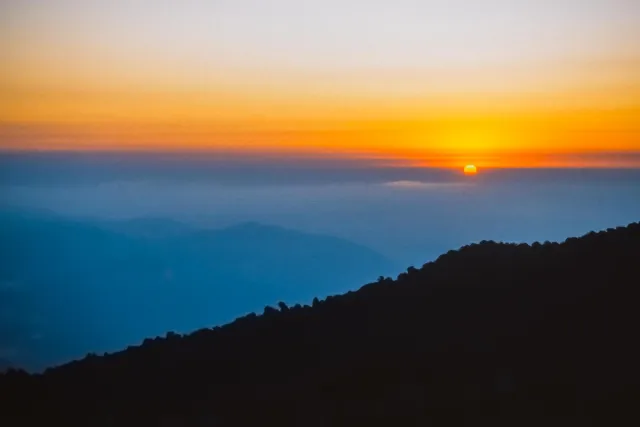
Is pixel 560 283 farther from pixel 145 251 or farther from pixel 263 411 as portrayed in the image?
pixel 145 251

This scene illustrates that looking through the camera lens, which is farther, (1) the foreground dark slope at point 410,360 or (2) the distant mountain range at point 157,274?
(2) the distant mountain range at point 157,274

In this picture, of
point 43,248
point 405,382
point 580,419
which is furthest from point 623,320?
point 43,248

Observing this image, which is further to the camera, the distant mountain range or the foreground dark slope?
the distant mountain range

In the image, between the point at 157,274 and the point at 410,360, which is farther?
the point at 157,274
